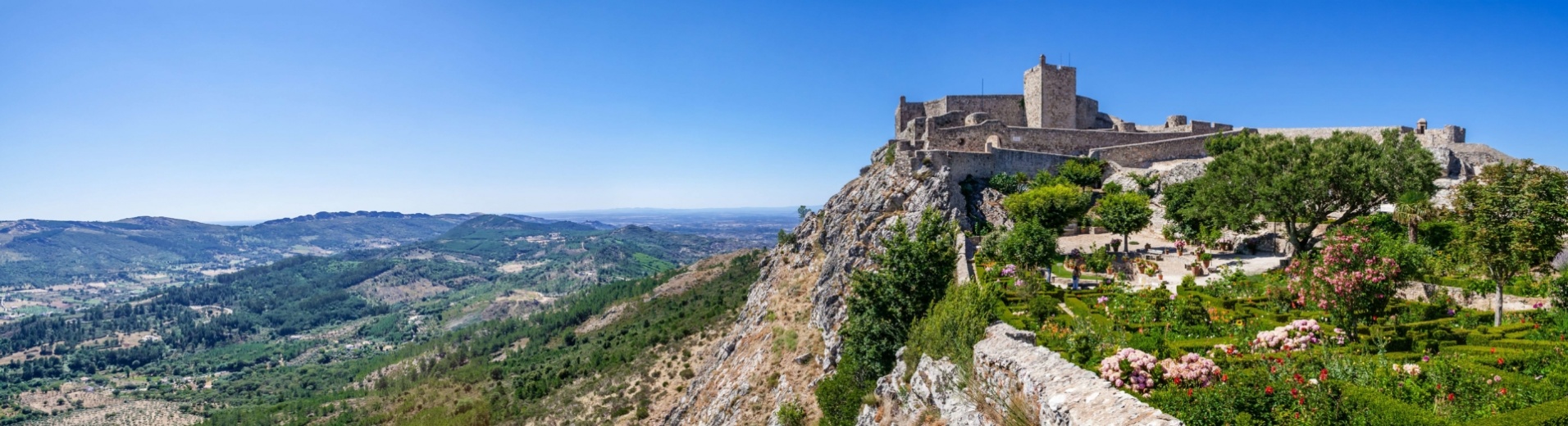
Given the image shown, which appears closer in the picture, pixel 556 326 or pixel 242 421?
pixel 242 421

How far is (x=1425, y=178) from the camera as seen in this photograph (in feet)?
95.2

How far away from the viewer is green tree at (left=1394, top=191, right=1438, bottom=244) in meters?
26.5

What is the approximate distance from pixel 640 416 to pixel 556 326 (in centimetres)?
7462

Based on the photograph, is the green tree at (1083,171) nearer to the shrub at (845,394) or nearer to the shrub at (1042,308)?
the shrub at (845,394)

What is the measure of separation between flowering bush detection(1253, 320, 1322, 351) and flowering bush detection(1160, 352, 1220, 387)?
137 inches

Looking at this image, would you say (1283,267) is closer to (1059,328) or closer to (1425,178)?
(1425,178)

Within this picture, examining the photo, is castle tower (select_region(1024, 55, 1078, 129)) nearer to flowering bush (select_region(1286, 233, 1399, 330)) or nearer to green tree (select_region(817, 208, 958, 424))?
green tree (select_region(817, 208, 958, 424))

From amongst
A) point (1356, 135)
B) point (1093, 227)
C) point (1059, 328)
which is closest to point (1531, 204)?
point (1059, 328)

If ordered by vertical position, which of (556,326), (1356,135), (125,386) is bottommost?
(125,386)

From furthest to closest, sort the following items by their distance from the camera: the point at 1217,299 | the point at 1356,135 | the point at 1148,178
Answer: the point at 1148,178 < the point at 1356,135 < the point at 1217,299

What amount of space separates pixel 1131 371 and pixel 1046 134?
3906 cm

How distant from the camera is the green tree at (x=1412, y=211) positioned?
1043 inches

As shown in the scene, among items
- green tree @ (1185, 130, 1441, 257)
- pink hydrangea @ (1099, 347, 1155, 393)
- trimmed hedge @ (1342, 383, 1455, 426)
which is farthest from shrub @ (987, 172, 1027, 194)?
trimmed hedge @ (1342, 383, 1455, 426)

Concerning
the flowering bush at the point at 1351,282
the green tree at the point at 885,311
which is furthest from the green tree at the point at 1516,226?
the green tree at the point at 885,311
